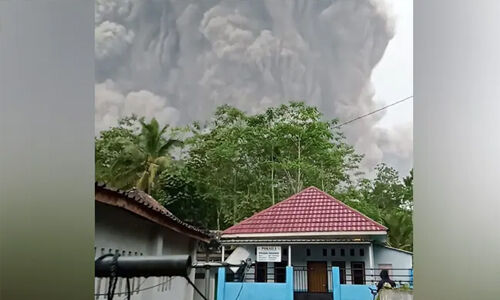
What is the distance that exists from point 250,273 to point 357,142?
2.61 feet

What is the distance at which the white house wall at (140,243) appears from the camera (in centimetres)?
165

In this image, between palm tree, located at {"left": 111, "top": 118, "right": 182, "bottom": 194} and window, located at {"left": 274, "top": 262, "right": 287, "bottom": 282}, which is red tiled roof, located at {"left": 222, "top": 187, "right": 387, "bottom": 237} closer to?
window, located at {"left": 274, "top": 262, "right": 287, "bottom": 282}

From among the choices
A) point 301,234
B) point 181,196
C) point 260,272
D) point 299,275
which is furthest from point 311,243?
point 181,196

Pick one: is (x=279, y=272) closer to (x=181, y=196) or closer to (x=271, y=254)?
(x=271, y=254)

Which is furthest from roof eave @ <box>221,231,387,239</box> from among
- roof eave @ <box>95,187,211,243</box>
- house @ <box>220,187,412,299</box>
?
roof eave @ <box>95,187,211,243</box>

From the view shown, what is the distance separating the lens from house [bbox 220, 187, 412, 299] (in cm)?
227

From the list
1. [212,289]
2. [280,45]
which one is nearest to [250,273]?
[212,289]

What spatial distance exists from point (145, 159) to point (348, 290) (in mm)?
1131

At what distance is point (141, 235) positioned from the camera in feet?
6.36

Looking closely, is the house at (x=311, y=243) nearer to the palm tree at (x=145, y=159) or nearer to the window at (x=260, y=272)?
the window at (x=260, y=272)

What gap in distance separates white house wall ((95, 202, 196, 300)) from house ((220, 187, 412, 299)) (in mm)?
294

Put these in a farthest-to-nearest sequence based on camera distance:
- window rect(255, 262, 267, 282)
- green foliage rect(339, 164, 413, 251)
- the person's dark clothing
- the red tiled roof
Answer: window rect(255, 262, 267, 282) → the red tiled roof → the person's dark clothing → green foliage rect(339, 164, 413, 251)

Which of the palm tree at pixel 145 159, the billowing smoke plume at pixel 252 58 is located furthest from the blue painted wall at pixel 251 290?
the billowing smoke plume at pixel 252 58
